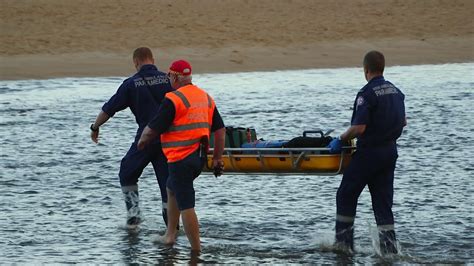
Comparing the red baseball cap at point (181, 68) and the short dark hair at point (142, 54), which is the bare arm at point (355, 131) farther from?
the short dark hair at point (142, 54)

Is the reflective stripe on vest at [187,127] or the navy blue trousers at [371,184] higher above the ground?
the reflective stripe on vest at [187,127]

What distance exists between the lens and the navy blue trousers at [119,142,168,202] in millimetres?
11000

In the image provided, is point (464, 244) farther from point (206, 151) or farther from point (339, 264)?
point (206, 151)

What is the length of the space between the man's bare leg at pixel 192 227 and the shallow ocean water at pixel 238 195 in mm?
154

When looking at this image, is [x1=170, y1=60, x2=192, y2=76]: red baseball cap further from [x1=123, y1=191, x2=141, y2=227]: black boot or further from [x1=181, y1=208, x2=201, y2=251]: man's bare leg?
[x1=123, y1=191, x2=141, y2=227]: black boot

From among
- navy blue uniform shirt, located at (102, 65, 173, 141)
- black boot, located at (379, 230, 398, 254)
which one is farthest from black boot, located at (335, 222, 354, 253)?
navy blue uniform shirt, located at (102, 65, 173, 141)

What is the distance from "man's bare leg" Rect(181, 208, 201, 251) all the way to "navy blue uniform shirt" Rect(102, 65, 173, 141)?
4.06 feet

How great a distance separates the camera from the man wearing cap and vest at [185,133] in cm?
977

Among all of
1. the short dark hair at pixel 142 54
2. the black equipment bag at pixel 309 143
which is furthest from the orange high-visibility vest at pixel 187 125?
the short dark hair at pixel 142 54

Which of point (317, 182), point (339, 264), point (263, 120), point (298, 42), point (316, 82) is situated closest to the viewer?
point (339, 264)

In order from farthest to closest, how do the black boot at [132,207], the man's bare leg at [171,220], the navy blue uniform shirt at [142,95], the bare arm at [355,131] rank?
the black boot at [132,207] → the navy blue uniform shirt at [142,95] → the man's bare leg at [171,220] → the bare arm at [355,131]

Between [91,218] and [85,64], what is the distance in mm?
13643

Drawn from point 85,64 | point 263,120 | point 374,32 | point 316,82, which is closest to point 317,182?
point 263,120

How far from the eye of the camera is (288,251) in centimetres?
1040
